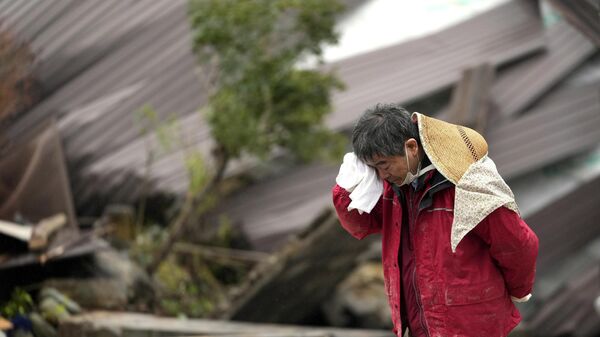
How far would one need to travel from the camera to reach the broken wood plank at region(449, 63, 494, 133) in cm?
998

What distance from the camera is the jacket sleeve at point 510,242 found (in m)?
3.22

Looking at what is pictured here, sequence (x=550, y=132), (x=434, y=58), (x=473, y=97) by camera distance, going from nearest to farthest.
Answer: (x=473, y=97) → (x=550, y=132) → (x=434, y=58)

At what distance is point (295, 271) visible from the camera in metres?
7.53

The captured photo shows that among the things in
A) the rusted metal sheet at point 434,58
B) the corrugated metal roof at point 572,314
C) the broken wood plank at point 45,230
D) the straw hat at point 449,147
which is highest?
the straw hat at point 449,147

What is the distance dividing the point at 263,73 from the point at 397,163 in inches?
201

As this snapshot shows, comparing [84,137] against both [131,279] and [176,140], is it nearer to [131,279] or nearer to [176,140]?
[176,140]

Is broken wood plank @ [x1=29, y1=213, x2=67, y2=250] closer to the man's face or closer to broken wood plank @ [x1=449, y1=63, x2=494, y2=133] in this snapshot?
the man's face

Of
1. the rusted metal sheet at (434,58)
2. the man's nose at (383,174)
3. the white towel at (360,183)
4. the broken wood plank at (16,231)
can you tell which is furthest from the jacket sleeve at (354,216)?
the rusted metal sheet at (434,58)

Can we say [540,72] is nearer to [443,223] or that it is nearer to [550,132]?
[550,132]

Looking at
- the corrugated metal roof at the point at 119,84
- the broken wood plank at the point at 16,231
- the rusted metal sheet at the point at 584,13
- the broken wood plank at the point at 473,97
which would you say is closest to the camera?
the rusted metal sheet at the point at 584,13

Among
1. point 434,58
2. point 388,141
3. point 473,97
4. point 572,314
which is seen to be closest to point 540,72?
point 434,58

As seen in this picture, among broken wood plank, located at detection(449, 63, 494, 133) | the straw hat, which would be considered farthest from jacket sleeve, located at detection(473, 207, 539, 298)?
broken wood plank, located at detection(449, 63, 494, 133)

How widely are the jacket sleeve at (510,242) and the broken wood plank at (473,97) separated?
663 cm

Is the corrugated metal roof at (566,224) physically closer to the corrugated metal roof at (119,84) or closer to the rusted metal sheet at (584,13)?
the corrugated metal roof at (119,84)
